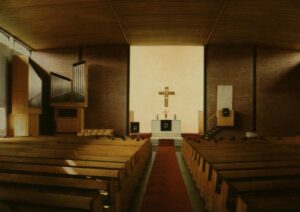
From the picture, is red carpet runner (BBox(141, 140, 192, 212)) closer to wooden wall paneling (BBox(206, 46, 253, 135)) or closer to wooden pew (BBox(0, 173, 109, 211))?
wooden pew (BBox(0, 173, 109, 211))

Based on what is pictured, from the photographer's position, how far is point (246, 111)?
10312mm

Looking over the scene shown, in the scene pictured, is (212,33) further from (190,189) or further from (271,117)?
(190,189)

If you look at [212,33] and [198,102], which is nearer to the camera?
[212,33]

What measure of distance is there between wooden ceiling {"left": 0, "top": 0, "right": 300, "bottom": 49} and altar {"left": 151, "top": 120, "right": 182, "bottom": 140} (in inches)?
126

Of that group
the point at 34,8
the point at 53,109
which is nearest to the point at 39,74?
the point at 53,109

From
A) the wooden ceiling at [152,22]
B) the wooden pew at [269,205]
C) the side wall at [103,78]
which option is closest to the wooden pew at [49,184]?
the wooden pew at [269,205]

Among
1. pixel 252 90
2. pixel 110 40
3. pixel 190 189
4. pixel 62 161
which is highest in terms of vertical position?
pixel 110 40

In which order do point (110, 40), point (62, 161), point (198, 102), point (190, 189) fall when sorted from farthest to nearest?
point (198, 102) → point (110, 40) → point (190, 189) → point (62, 161)

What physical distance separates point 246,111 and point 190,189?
7.32 m

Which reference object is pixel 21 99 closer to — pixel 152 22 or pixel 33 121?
pixel 33 121

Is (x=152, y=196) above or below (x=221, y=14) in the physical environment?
below

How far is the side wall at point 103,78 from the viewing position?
10.4 metres

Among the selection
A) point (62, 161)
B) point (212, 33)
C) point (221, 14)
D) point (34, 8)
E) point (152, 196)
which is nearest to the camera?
point (62, 161)

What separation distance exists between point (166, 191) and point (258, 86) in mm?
8104
